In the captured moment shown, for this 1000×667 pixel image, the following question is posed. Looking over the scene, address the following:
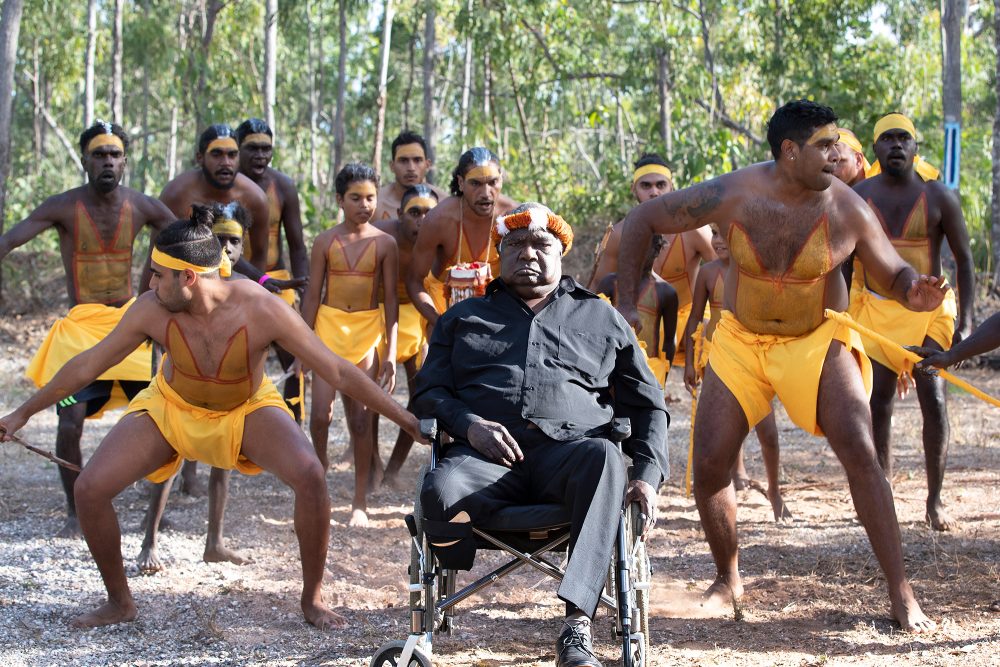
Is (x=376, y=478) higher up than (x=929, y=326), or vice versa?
(x=929, y=326)

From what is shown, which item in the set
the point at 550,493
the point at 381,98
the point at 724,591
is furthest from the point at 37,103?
the point at 550,493

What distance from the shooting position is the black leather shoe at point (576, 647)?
349 centimetres

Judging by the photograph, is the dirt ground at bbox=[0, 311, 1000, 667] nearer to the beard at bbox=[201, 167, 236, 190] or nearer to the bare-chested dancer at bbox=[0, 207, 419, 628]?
the bare-chested dancer at bbox=[0, 207, 419, 628]

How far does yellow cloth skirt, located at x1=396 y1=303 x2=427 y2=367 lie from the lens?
7625 millimetres

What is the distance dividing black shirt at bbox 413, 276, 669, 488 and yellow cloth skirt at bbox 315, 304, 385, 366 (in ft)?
8.71

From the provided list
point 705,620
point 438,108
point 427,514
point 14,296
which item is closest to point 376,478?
point 705,620

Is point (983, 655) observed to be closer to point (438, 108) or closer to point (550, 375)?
point (550, 375)

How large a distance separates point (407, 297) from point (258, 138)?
1474 millimetres

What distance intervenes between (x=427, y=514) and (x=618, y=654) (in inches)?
45.4

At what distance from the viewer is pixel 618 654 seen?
14.9ft

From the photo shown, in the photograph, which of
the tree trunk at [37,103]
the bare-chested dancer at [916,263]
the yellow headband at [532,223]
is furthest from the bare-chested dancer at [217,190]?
the tree trunk at [37,103]

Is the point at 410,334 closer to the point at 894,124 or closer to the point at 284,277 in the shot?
the point at 284,277

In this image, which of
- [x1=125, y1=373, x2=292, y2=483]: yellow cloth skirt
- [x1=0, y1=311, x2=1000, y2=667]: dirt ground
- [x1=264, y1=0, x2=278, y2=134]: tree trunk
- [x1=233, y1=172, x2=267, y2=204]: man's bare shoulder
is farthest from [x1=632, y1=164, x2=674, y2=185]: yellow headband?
[x1=264, y1=0, x2=278, y2=134]: tree trunk

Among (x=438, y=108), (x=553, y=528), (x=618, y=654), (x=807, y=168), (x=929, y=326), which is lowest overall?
(x=618, y=654)
